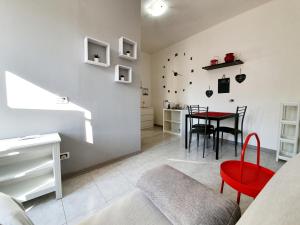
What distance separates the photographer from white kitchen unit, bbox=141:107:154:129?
198 inches

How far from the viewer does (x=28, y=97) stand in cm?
160

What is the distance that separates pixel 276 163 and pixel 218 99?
175cm

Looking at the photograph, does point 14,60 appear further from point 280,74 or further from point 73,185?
point 280,74

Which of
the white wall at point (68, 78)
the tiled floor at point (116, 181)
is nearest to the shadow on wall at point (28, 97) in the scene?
the white wall at point (68, 78)

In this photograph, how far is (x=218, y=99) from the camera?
356 centimetres

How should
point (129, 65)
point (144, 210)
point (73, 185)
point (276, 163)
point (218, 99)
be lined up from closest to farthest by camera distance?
point (144, 210)
point (73, 185)
point (276, 163)
point (129, 65)
point (218, 99)

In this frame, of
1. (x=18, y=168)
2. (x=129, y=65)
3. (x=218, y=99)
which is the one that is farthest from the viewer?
(x=218, y=99)

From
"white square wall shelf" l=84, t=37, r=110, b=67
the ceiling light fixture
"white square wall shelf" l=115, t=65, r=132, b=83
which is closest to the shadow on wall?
"white square wall shelf" l=84, t=37, r=110, b=67

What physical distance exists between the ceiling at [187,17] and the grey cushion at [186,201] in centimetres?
310

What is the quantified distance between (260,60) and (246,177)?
9.06ft

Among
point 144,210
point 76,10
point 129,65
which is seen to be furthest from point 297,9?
point 144,210

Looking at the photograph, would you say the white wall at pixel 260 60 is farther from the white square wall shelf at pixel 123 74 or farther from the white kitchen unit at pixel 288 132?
the white square wall shelf at pixel 123 74

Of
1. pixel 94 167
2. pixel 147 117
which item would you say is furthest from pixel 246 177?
pixel 147 117

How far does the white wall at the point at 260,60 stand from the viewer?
2.52 meters
